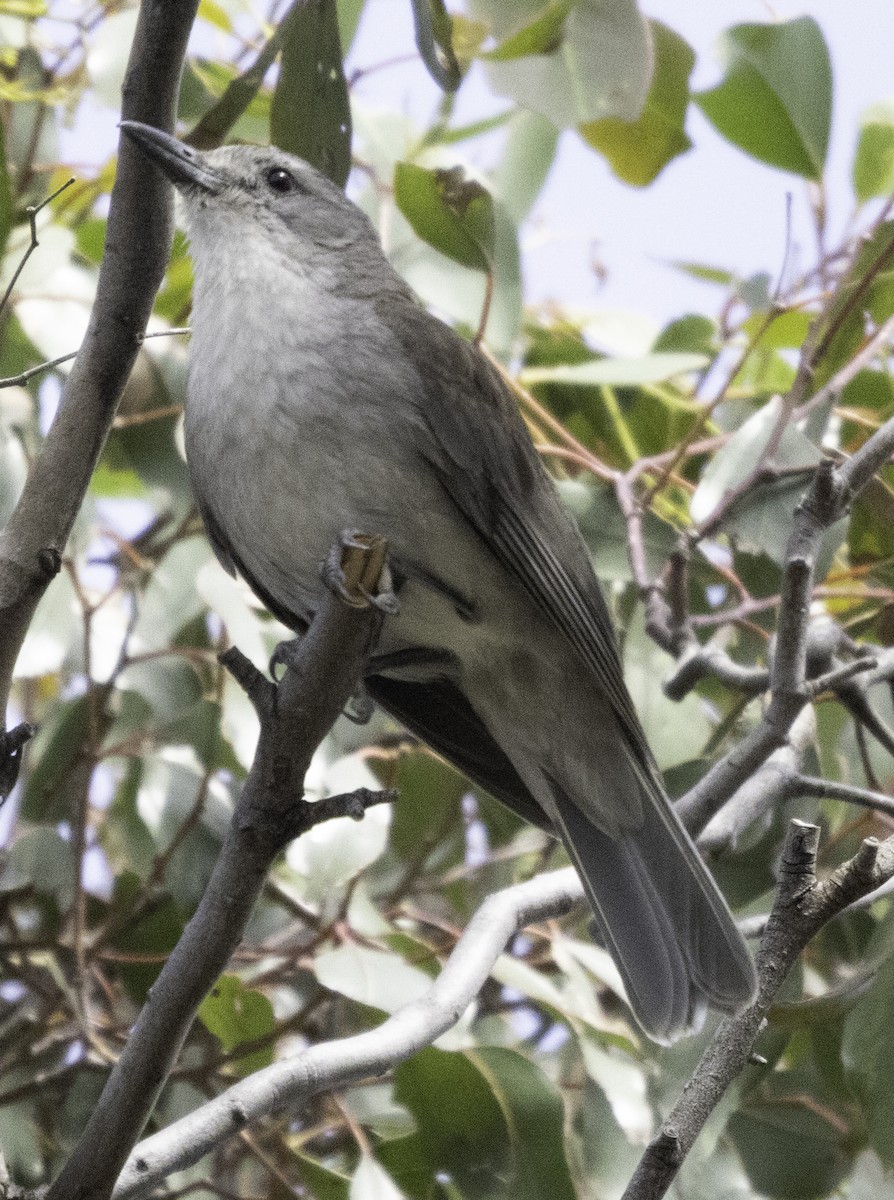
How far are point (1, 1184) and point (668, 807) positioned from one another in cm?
150

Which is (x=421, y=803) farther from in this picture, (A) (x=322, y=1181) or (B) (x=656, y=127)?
(B) (x=656, y=127)

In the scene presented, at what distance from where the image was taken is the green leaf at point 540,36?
296cm

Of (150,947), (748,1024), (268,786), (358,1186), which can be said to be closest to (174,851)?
(150,947)

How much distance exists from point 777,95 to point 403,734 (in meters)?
1.68

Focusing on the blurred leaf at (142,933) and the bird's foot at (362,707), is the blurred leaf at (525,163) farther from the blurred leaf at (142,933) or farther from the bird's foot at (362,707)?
the blurred leaf at (142,933)

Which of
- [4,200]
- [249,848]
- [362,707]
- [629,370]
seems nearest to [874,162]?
[629,370]

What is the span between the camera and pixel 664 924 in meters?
3.03

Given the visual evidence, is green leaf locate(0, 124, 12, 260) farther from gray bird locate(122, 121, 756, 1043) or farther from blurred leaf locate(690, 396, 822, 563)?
blurred leaf locate(690, 396, 822, 563)

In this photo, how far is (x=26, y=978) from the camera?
3.20m

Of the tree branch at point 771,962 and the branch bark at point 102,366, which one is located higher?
the branch bark at point 102,366

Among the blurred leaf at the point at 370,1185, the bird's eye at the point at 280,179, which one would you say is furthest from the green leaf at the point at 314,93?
the blurred leaf at the point at 370,1185

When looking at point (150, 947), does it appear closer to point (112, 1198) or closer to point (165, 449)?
point (165, 449)

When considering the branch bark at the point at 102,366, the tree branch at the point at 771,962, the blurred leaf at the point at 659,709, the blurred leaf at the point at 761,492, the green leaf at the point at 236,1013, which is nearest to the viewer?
the tree branch at the point at 771,962

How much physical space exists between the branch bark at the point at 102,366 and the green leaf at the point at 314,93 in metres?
0.50
